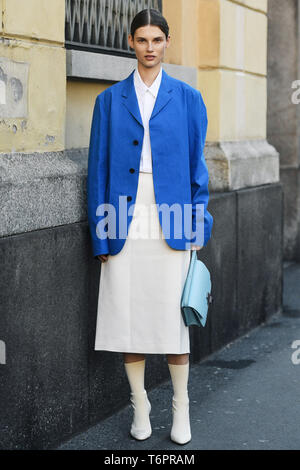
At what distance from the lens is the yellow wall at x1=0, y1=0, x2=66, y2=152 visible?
434cm

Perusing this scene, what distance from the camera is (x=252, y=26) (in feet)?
24.9

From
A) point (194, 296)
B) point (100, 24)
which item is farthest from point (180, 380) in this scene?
point (100, 24)

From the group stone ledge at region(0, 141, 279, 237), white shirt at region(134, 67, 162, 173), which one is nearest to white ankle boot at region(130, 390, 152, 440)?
stone ledge at region(0, 141, 279, 237)

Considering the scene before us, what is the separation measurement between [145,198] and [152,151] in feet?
0.76

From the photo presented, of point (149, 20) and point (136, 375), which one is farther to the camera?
point (136, 375)

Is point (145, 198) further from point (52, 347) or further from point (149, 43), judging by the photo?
point (52, 347)

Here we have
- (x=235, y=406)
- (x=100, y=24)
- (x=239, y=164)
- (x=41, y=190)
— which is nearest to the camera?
(x=41, y=190)

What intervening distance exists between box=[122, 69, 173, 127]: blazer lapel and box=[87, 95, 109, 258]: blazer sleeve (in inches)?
5.4

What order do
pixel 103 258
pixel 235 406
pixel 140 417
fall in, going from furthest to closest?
1. pixel 235 406
2. pixel 140 417
3. pixel 103 258

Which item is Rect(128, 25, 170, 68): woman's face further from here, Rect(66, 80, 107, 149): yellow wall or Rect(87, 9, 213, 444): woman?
Rect(66, 80, 107, 149): yellow wall

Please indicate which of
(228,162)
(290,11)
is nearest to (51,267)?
(228,162)

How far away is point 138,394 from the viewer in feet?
15.3

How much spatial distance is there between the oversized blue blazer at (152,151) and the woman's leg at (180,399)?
587 millimetres

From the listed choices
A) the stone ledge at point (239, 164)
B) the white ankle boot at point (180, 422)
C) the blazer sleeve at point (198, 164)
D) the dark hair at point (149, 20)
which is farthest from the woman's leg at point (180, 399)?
the stone ledge at point (239, 164)
